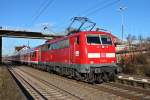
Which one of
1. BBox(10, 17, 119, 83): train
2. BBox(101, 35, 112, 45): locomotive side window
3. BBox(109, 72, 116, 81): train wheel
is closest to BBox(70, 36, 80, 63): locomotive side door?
BBox(10, 17, 119, 83): train

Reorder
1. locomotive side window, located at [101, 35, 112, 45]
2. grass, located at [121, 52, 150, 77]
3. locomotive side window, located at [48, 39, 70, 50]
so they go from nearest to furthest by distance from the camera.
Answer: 1. locomotive side window, located at [101, 35, 112, 45]
2. locomotive side window, located at [48, 39, 70, 50]
3. grass, located at [121, 52, 150, 77]

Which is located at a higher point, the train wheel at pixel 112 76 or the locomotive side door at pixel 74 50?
the locomotive side door at pixel 74 50

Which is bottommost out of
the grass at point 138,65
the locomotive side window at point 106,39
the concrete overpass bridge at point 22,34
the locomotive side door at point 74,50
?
the grass at point 138,65

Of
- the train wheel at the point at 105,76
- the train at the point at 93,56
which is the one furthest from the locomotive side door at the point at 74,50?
the train wheel at the point at 105,76

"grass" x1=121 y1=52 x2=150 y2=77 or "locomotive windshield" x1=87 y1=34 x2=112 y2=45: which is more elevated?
"locomotive windshield" x1=87 y1=34 x2=112 y2=45

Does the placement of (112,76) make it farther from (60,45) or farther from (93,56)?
(60,45)

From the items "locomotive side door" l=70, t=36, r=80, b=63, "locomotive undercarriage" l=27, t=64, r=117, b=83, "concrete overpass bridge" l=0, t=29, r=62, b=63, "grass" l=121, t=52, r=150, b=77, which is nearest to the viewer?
"locomotive undercarriage" l=27, t=64, r=117, b=83

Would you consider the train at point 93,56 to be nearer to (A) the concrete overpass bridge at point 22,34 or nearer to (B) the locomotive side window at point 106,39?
(B) the locomotive side window at point 106,39

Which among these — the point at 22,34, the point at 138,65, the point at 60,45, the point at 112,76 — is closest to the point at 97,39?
the point at 112,76

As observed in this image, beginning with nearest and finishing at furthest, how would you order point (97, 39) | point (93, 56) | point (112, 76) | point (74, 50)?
point (93, 56), point (112, 76), point (97, 39), point (74, 50)

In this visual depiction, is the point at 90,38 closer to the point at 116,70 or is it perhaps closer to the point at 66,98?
the point at 116,70

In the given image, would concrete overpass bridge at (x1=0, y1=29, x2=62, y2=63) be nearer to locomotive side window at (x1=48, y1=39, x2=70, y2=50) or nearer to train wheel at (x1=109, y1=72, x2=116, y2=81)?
locomotive side window at (x1=48, y1=39, x2=70, y2=50)

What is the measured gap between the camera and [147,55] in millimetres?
28516

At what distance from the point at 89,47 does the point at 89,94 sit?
491cm
